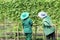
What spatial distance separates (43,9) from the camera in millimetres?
12141

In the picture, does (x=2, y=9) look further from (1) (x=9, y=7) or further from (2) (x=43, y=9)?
(2) (x=43, y=9)

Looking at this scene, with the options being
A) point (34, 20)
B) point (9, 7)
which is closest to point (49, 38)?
point (34, 20)

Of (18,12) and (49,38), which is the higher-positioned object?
(18,12)

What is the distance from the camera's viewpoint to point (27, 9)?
1227 centimetres

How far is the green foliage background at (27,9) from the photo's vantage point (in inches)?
474

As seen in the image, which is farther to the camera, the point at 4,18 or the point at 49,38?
the point at 4,18

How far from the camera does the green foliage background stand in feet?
39.5

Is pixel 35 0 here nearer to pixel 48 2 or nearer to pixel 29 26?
pixel 48 2

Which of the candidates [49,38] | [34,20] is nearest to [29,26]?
[49,38]

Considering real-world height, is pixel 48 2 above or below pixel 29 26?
above

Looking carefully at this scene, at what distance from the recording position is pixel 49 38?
10148 mm

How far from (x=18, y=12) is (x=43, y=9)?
0.96 meters

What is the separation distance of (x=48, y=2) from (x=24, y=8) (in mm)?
974

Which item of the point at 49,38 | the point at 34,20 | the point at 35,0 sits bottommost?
the point at 49,38
